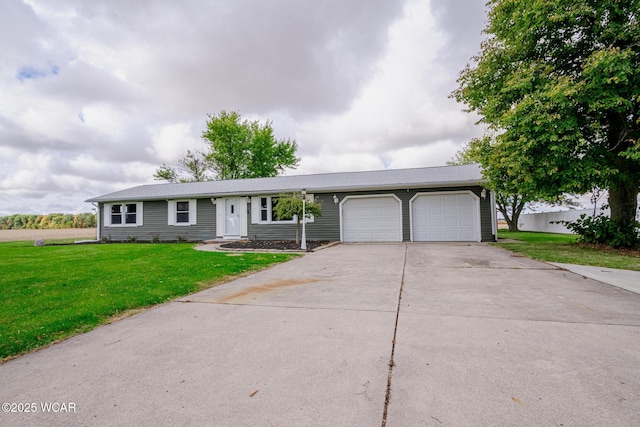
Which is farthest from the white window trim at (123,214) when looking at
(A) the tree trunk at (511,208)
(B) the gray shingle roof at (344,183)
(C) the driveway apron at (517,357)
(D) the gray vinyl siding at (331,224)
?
(A) the tree trunk at (511,208)

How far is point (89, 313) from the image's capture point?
3607mm

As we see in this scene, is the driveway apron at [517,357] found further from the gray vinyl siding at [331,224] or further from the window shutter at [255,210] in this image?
the window shutter at [255,210]

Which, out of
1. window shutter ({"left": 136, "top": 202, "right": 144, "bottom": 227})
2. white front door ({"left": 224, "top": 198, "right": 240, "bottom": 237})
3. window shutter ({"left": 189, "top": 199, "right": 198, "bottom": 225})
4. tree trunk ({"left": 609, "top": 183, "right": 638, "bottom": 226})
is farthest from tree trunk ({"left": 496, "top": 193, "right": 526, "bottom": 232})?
window shutter ({"left": 136, "top": 202, "right": 144, "bottom": 227})

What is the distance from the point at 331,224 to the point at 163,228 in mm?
9542

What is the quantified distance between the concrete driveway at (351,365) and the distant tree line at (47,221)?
42.3m

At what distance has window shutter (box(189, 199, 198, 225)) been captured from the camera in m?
15.7

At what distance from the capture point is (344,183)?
14281mm

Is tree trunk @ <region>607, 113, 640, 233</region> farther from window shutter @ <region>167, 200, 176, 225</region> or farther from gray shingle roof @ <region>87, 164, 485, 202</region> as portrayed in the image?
window shutter @ <region>167, 200, 176, 225</region>

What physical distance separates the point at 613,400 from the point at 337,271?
15.8 feet

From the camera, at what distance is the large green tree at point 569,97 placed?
800cm

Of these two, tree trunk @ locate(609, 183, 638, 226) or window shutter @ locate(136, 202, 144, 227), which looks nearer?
tree trunk @ locate(609, 183, 638, 226)

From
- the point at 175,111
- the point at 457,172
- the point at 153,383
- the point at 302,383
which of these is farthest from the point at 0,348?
the point at 175,111

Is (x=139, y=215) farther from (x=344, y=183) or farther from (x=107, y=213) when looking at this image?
(x=344, y=183)

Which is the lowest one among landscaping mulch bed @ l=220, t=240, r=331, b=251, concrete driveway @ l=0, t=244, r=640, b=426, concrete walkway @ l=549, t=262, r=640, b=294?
concrete driveway @ l=0, t=244, r=640, b=426
